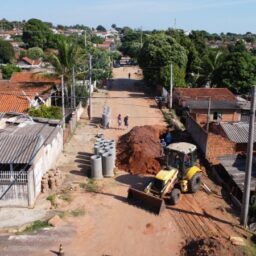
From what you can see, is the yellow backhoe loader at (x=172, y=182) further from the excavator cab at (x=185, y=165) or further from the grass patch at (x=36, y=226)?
the grass patch at (x=36, y=226)

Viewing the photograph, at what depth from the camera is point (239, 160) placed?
71.8ft

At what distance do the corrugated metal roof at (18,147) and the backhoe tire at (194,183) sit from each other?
704 centimetres

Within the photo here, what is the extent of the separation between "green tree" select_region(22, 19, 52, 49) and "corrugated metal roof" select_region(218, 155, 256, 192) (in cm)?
8599

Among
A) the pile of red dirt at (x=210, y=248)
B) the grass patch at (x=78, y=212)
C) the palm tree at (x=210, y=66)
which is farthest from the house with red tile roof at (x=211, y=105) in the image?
the pile of red dirt at (x=210, y=248)

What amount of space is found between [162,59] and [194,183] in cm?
2989

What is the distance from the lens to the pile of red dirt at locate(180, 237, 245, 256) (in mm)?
13646

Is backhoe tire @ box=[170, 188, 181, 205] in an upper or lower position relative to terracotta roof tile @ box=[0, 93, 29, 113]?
lower

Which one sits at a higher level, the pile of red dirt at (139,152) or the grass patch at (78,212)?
the pile of red dirt at (139,152)

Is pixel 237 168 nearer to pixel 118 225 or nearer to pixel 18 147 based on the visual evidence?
pixel 118 225

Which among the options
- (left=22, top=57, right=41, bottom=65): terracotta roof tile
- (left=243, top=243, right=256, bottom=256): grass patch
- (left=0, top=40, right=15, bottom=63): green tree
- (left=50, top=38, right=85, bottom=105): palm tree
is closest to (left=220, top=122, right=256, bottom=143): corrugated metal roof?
(left=243, top=243, right=256, bottom=256): grass patch

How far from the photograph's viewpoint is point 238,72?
144 ft

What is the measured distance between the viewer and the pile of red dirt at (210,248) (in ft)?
44.8

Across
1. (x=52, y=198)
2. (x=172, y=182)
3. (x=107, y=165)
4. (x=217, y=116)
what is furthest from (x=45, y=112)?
(x=217, y=116)

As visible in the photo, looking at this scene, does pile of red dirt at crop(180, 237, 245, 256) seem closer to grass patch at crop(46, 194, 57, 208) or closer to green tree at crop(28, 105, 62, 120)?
grass patch at crop(46, 194, 57, 208)
